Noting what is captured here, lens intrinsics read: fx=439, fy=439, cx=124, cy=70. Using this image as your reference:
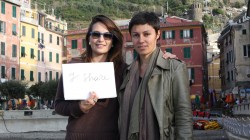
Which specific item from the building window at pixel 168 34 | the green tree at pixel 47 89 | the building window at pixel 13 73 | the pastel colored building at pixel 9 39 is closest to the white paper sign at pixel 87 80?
the green tree at pixel 47 89

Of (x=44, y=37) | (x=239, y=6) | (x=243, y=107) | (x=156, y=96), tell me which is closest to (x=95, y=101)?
(x=156, y=96)

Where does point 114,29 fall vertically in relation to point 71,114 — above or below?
above

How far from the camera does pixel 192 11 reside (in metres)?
131

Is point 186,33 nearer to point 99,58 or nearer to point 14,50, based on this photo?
point 14,50

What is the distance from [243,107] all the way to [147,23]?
2078 centimetres

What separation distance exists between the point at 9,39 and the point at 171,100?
46099mm

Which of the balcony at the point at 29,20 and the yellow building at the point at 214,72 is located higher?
the balcony at the point at 29,20

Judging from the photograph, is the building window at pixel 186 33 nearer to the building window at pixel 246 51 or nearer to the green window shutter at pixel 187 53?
the green window shutter at pixel 187 53

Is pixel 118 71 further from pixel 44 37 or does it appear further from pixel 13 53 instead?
pixel 44 37

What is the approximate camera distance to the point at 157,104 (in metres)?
3.40

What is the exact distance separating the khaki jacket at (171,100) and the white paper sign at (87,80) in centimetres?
53

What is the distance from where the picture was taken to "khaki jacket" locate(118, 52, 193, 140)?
134 inches

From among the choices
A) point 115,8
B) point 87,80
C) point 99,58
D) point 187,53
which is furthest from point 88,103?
point 115,8

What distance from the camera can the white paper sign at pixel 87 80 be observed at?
3.85 metres
